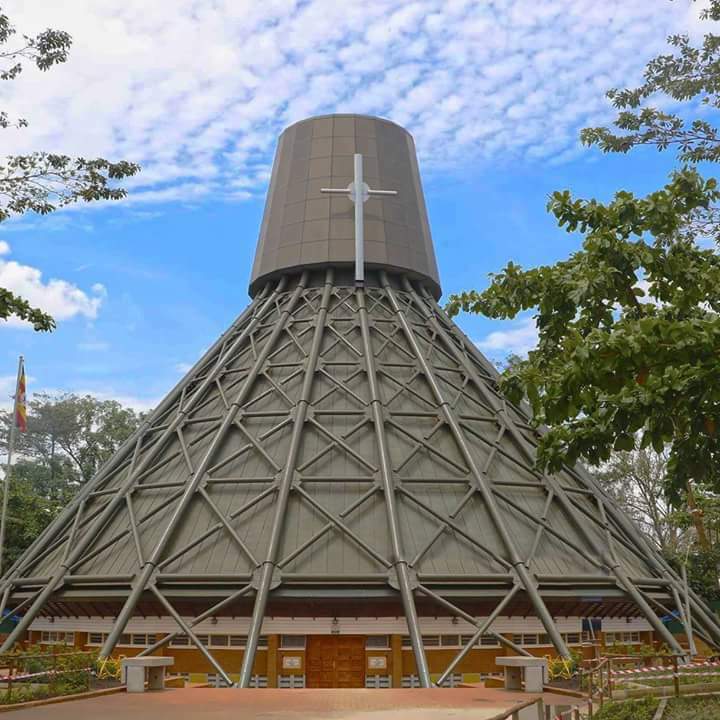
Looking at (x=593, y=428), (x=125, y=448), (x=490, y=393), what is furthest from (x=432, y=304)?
(x=593, y=428)

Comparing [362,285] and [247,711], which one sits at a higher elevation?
[362,285]

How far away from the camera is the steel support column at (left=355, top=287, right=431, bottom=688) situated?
18672 mm

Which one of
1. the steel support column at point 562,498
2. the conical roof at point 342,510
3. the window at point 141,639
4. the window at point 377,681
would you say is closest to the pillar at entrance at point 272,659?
the conical roof at point 342,510

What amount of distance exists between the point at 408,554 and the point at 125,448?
13.0 m

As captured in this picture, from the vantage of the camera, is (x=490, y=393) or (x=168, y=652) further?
(x=490, y=393)

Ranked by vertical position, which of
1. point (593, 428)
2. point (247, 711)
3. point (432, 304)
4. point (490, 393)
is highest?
point (432, 304)

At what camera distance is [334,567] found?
20688 mm

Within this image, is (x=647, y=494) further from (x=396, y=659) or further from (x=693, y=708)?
(x=693, y=708)

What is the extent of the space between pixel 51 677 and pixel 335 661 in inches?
285

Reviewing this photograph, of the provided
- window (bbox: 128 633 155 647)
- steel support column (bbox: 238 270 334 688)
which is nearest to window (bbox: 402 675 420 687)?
steel support column (bbox: 238 270 334 688)

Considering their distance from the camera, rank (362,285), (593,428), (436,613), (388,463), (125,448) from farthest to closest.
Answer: (362,285) → (125,448) → (388,463) → (436,613) → (593,428)

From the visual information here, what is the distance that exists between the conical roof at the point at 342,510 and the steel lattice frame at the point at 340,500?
0.22 ft

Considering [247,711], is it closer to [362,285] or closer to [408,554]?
[408,554]

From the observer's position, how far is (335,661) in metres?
20.8
